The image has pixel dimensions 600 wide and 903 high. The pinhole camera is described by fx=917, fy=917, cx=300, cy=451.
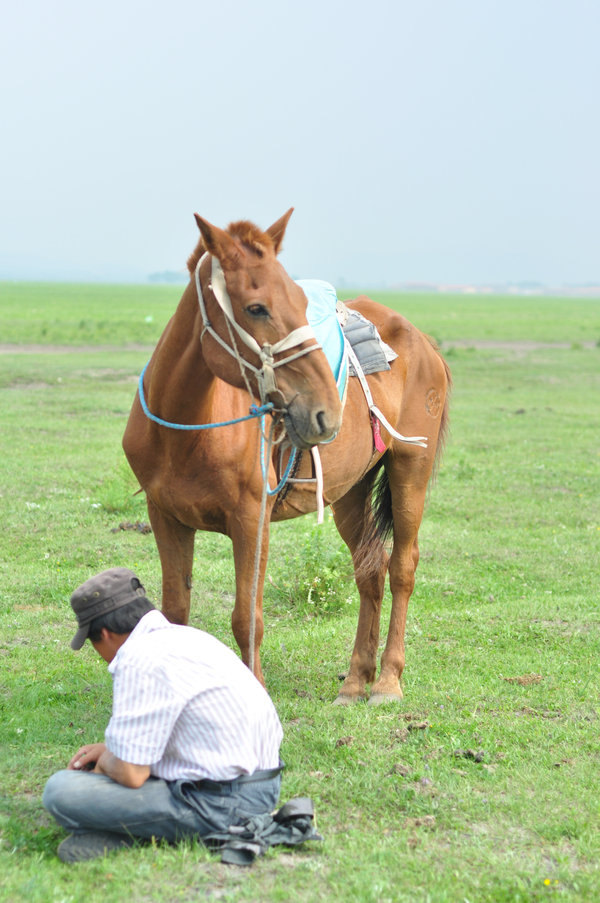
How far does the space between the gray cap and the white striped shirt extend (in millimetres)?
133

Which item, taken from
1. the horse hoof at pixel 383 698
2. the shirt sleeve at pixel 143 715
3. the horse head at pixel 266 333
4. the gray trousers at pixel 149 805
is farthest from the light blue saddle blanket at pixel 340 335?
the gray trousers at pixel 149 805

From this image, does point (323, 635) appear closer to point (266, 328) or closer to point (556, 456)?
point (266, 328)

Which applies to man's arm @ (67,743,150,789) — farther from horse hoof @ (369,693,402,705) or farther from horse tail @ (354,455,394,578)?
horse tail @ (354,455,394,578)

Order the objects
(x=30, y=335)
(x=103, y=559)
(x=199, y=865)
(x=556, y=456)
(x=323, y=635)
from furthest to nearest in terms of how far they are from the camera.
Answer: (x=30, y=335), (x=556, y=456), (x=103, y=559), (x=323, y=635), (x=199, y=865)

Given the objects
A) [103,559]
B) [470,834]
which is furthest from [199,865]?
[103,559]

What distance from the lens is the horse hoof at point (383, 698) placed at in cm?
530

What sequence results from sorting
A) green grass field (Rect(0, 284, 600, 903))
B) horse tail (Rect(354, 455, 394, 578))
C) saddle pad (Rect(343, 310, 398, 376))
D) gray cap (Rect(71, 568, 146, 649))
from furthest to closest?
horse tail (Rect(354, 455, 394, 578))
saddle pad (Rect(343, 310, 398, 376))
gray cap (Rect(71, 568, 146, 649))
green grass field (Rect(0, 284, 600, 903))

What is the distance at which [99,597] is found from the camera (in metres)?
3.54

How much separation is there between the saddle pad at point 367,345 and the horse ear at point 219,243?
5.46 feet

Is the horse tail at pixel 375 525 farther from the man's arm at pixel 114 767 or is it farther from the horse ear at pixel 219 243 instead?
the man's arm at pixel 114 767

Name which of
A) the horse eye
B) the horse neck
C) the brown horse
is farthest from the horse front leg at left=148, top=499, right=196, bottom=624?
the horse eye

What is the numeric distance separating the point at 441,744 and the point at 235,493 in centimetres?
167

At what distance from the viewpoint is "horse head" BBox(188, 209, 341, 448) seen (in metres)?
3.87

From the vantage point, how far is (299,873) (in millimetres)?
3438
